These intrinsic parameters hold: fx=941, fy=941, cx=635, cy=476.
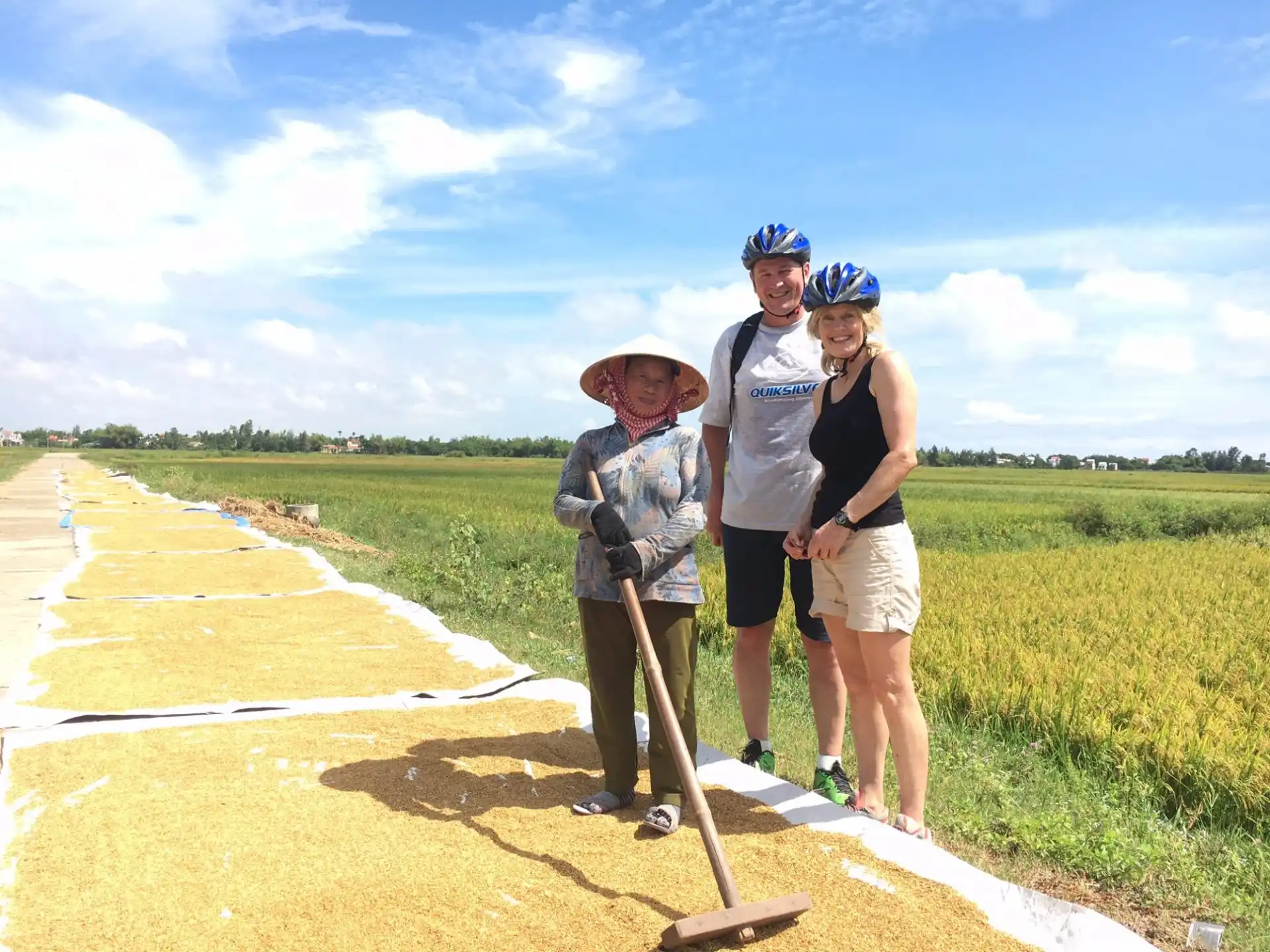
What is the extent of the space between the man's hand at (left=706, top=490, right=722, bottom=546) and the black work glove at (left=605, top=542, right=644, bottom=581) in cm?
84

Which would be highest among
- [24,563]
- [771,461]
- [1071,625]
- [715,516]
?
[771,461]

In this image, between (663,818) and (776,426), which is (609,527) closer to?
(776,426)

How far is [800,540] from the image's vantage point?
10.7ft

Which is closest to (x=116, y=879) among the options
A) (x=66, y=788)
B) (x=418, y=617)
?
(x=66, y=788)

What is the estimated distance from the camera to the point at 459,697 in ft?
15.8

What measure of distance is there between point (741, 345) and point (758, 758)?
1669mm

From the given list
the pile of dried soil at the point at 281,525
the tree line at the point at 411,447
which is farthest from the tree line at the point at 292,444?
the pile of dried soil at the point at 281,525

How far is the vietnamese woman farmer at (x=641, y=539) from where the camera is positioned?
325cm

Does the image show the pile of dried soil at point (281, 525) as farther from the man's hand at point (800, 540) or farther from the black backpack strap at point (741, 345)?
the man's hand at point (800, 540)

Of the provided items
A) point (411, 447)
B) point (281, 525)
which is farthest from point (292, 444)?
point (281, 525)

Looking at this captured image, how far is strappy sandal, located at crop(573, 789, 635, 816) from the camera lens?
332 centimetres

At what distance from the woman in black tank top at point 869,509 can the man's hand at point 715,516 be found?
0.74 m

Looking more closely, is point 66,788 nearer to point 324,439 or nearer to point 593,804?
point 593,804

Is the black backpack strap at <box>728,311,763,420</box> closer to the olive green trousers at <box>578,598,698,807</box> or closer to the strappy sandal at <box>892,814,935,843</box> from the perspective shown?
the olive green trousers at <box>578,598,698,807</box>
